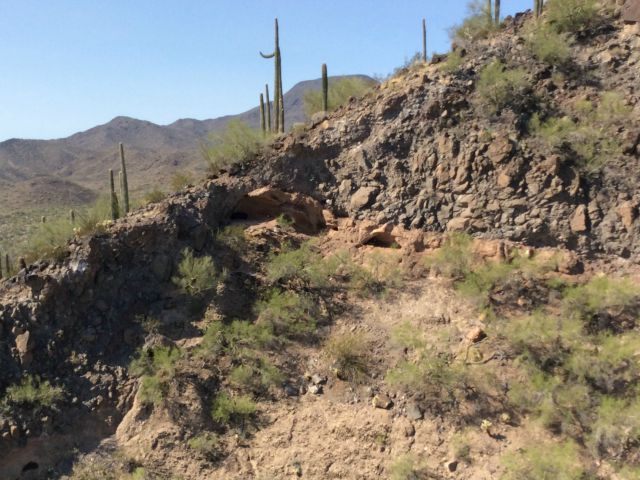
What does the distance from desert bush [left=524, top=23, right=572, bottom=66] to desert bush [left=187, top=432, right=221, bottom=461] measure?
30.4 ft

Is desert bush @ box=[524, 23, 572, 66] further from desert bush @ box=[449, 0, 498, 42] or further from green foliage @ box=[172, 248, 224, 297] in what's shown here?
green foliage @ box=[172, 248, 224, 297]

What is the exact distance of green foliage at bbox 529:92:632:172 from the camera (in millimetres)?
8703

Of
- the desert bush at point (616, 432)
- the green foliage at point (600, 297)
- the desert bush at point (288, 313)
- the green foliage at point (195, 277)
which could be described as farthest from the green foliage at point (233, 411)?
the green foliage at point (600, 297)

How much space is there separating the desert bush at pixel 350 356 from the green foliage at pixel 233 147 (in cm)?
442

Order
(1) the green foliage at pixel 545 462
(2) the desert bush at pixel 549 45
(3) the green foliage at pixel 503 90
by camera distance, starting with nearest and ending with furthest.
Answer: (1) the green foliage at pixel 545 462
(3) the green foliage at pixel 503 90
(2) the desert bush at pixel 549 45

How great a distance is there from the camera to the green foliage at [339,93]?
11.4m

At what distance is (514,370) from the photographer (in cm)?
730

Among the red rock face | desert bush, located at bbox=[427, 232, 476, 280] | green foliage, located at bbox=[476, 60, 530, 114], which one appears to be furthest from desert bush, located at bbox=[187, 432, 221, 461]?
the red rock face

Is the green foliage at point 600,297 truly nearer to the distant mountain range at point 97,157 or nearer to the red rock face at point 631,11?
the red rock face at point 631,11

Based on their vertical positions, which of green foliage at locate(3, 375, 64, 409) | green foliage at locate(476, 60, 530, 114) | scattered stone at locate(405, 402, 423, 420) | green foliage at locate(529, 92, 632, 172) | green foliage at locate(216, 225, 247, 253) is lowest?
scattered stone at locate(405, 402, 423, 420)

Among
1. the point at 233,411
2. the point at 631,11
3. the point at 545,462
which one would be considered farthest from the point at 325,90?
the point at 545,462

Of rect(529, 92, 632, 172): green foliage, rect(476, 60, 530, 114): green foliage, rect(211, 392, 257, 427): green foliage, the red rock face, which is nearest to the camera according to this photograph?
rect(211, 392, 257, 427): green foliage

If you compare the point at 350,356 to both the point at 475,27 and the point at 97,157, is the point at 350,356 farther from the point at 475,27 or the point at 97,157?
the point at 97,157

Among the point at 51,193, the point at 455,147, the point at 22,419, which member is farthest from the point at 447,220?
the point at 51,193
